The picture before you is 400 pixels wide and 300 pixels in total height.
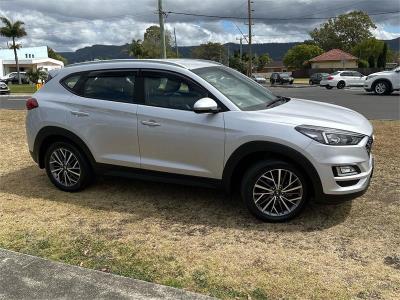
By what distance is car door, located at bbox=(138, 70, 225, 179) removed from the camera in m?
4.76

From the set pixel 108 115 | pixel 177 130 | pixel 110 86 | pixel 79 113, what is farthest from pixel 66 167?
pixel 177 130

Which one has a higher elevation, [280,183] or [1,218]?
[280,183]

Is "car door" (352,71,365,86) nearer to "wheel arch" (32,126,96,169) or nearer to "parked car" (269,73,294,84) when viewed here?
"parked car" (269,73,294,84)

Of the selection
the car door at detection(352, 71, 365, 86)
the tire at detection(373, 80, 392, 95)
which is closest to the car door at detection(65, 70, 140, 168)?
the tire at detection(373, 80, 392, 95)

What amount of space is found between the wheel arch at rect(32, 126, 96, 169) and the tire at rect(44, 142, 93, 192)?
0.07 meters

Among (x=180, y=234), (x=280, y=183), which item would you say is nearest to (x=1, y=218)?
(x=180, y=234)

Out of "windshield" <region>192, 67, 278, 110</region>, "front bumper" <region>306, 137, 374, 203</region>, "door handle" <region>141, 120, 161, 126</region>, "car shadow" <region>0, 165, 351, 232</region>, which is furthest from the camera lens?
"door handle" <region>141, 120, 161, 126</region>

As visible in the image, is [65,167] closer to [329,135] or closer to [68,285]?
[68,285]

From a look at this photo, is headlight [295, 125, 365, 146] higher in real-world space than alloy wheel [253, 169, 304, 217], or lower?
higher

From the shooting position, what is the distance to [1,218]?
506 centimetres

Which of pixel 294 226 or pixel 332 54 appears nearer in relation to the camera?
pixel 294 226

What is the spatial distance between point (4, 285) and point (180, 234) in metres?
1.63

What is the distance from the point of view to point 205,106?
15.0 ft

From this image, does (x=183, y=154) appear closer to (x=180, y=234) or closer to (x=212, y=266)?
(x=180, y=234)
